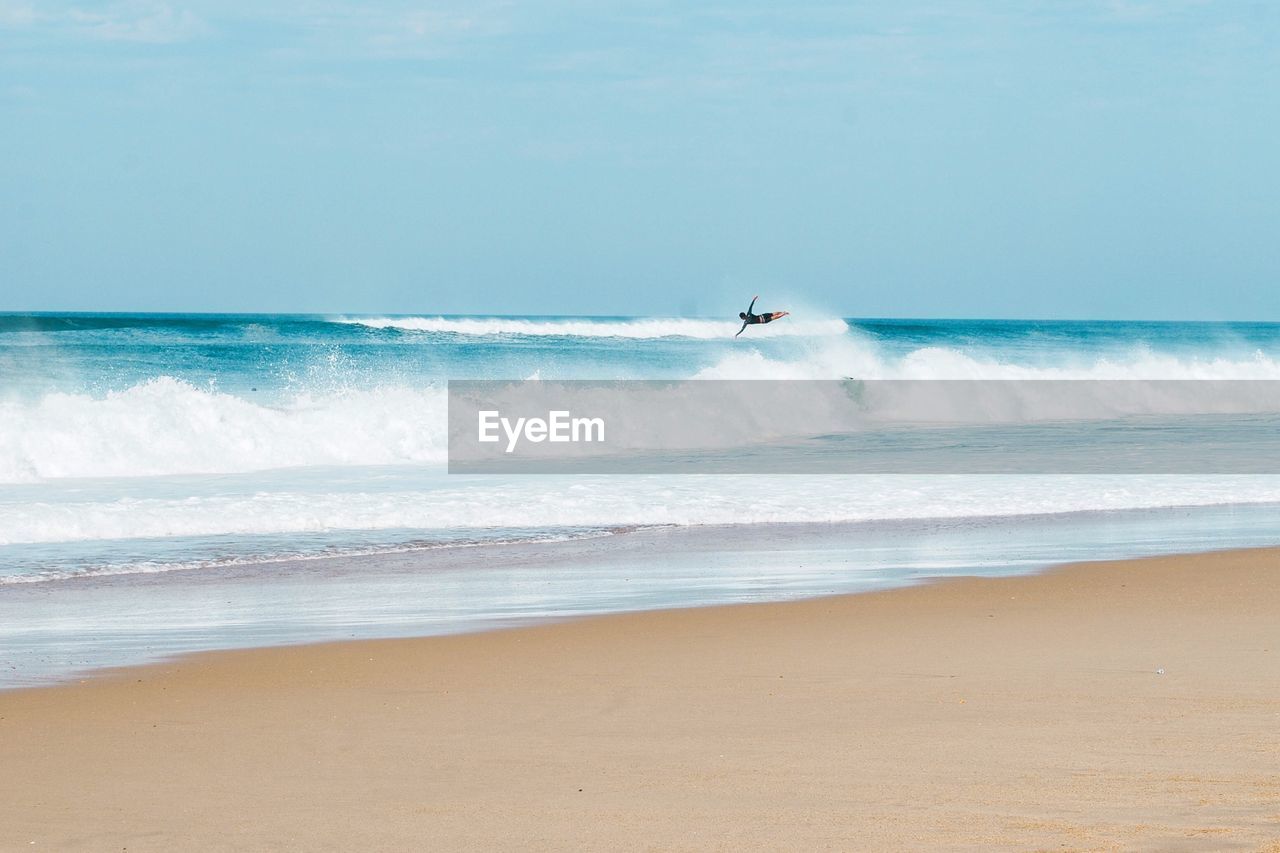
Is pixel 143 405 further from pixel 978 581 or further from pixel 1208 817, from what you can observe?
pixel 1208 817

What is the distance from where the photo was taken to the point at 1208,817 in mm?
4312

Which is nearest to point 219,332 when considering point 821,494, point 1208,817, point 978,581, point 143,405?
point 143,405

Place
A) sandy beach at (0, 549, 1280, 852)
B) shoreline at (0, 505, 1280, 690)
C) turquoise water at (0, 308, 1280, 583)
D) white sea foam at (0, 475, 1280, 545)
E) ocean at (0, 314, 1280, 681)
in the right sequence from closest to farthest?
sandy beach at (0, 549, 1280, 852) < shoreline at (0, 505, 1280, 690) < ocean at (0, 314, 1280, 681) < turquoise water at (0, 308, 1280, 583) < white sea foam at (0, 475, 1280, 545)

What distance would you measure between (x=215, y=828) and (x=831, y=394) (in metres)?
29.6

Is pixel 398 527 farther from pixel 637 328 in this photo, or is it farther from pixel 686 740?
pixel 637 328

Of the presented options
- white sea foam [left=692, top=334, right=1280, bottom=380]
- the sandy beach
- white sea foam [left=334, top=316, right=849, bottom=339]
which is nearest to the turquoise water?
white sea foam [left=692, top=334, right=1280, bottom=380]

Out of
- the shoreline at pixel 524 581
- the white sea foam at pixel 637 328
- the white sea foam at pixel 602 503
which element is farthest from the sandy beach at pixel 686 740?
the white sea foam at pixel 637 328

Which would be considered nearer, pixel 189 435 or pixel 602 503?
pixel 602 503

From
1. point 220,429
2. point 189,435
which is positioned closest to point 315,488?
point 189,435

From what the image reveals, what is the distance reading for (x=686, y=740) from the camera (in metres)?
5.48


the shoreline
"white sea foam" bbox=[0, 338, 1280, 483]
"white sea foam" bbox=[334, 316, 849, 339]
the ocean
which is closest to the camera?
the shoreline

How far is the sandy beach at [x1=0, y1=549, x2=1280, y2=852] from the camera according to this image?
440 cm

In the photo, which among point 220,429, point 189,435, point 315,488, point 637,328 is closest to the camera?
point 315,488

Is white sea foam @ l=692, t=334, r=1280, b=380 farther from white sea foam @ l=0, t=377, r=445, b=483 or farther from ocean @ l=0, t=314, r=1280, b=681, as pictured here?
white sea foam @ l=0, t=377, r=445, b=483
